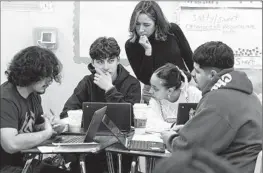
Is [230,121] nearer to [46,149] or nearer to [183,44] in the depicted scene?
[46,149]

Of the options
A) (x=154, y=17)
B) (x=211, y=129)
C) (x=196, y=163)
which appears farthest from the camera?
(x=154, y=17)

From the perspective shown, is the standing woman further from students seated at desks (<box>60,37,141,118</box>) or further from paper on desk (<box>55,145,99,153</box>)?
paper on desk (<box>55,145,99,153</box>)

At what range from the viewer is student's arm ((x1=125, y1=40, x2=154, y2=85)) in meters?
2.53

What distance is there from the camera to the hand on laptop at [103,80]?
2.33 meters

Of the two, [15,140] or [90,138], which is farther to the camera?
[90,138]

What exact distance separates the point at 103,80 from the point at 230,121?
1.20 meters

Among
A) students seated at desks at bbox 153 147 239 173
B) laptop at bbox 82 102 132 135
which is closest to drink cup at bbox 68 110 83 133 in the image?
laptop at bbox 82 102 132 135

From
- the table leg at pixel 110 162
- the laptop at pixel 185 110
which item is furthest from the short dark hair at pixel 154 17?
the table leg at pixel 110 162

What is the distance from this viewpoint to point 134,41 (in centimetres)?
255

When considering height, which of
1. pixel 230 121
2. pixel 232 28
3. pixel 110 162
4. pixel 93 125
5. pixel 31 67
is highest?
pixel 232 28

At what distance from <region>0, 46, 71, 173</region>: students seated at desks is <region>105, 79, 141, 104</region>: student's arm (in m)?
0.44

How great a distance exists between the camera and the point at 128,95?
95.7 inches

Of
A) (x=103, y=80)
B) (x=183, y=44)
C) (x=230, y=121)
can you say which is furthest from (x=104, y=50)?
(x=230, y=121)

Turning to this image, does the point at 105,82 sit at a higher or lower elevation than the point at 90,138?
higher
